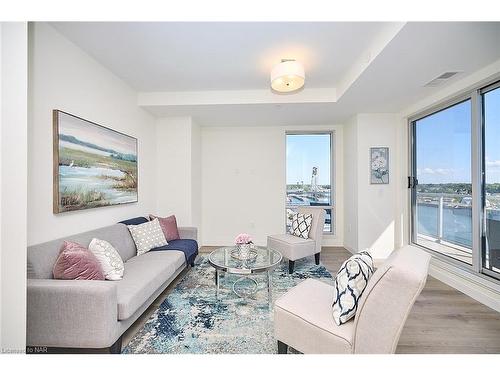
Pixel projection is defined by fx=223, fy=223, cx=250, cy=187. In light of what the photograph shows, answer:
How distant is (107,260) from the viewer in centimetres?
195

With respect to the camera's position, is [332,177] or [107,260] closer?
[107,260]

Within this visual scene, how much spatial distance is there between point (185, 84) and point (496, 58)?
3.43m

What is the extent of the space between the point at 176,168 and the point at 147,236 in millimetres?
1499

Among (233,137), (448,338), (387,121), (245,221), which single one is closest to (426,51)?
(387,121)

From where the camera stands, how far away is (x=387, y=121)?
3.79m

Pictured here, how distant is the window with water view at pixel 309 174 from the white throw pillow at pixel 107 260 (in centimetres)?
336

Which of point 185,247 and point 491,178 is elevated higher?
point 491,178

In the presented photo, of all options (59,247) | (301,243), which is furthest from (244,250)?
(59,247)

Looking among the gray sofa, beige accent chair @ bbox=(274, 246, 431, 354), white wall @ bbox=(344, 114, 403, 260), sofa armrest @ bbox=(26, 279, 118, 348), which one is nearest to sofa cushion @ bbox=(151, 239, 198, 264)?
the gray sofa

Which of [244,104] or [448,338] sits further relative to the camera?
[244,104]

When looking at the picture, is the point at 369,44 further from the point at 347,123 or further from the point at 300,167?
the point at 300,167

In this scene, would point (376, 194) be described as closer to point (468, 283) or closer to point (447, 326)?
point (468, 283)

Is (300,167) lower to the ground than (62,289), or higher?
higher
